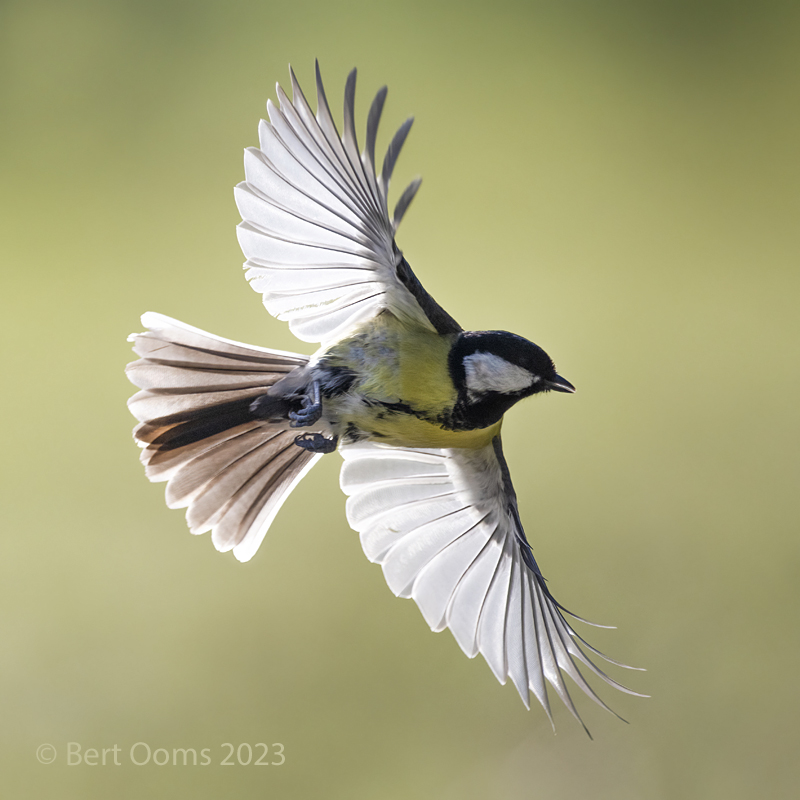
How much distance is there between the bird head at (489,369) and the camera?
3.51ft

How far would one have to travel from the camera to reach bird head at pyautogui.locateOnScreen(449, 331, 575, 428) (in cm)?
107

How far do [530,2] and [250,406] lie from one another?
2.74 meters

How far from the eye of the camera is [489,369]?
1.07 metres

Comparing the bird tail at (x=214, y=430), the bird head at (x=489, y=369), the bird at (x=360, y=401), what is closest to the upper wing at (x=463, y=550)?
the bird at (x=360, y=401)

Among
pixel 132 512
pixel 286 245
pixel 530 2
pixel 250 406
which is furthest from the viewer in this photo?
pixel 530 2

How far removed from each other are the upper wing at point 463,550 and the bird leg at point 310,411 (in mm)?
211

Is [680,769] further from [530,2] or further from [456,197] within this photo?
[530,2]

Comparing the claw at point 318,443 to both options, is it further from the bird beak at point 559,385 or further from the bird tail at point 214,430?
the bird beak at point 559,385

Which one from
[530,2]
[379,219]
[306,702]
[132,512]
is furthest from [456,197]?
[379,219]

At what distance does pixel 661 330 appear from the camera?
2.77 metres

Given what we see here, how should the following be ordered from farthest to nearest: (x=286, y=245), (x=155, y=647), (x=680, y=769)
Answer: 1. (x=155, y=647)
2. (x=680, y=769)
3. (x=286, y=245)

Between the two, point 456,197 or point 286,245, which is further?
point 456,197

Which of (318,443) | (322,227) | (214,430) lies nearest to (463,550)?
(318,443)

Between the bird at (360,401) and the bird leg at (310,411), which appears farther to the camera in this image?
the bird leg at (310,411)
